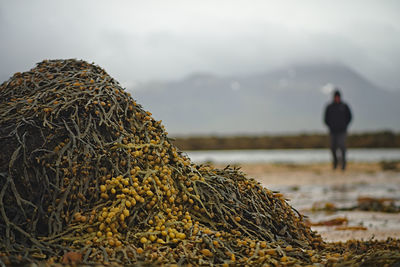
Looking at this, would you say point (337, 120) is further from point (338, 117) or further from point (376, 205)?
point (376, 205)

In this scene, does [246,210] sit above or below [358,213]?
above

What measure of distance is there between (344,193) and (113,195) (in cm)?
739

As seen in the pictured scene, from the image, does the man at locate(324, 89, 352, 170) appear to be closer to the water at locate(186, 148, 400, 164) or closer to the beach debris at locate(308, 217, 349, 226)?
the water at locate(186, 148, 400, 164)

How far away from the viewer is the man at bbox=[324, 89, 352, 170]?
44.1ft

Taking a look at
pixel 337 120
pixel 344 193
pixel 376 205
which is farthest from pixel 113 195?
pixel 337 120

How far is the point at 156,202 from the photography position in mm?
2783

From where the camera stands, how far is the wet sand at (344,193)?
5118mm

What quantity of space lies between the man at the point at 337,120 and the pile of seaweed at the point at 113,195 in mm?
10623

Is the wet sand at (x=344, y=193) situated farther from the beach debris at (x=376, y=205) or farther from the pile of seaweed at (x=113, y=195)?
the pile of seaweed at (x=113, y=195)

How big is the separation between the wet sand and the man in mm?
964

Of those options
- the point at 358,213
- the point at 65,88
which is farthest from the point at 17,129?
the point at 358,213

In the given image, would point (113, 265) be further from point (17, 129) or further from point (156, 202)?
point (17, 129)

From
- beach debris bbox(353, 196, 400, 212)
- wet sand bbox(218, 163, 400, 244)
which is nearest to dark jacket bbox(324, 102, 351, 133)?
wet sand bbox(218, 163, 400, 244)

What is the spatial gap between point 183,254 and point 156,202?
0.42m
